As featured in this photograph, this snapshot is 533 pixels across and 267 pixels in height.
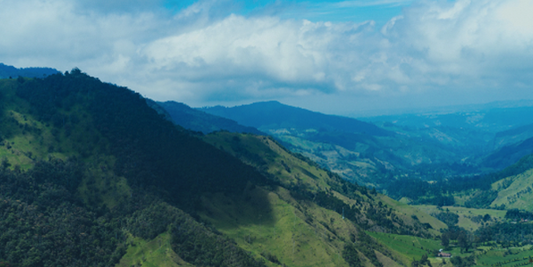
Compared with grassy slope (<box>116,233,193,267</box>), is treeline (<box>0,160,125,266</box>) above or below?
above

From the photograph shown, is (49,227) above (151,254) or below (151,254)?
above

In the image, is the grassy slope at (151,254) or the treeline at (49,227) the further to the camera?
the grassy slope at (151,254)

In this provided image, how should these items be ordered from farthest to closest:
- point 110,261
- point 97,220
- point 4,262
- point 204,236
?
point 97,220 < point 204,236 < point 110,261 < point 4,262

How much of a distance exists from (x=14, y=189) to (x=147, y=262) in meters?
76.5

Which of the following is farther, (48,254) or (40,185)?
(40,185)

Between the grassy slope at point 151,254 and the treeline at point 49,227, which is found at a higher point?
the treeline at point 49,227

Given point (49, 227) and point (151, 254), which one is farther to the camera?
point (49, 227)

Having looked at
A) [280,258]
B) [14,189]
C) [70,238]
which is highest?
[14,189]

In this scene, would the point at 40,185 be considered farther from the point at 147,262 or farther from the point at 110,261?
the point at 147,262

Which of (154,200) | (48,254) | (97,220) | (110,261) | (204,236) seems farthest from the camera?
(154,200)

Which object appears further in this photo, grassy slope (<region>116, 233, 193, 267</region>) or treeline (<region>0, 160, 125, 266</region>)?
grassy slope (<region>116, 233, 193, 267</region>)

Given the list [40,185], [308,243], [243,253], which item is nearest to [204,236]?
[243,253]

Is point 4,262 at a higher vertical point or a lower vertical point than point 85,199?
lower

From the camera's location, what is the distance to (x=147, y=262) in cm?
15925
